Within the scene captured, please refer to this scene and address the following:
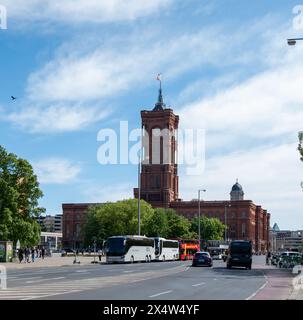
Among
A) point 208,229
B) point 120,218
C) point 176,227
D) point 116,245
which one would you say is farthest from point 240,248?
point 208,229

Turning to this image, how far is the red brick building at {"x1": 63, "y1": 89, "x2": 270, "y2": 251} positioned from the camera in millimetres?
168375

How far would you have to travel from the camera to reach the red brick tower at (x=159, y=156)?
6585 inches

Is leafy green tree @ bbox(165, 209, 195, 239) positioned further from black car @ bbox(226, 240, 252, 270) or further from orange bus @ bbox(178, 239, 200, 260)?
black car @ bbox(226, 240, 252, 270)

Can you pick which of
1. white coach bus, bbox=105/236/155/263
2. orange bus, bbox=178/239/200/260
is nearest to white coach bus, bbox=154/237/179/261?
orange bus, bbox=178/239/200/260

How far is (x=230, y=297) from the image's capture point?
2155 centimetres

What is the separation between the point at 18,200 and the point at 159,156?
3954 inches

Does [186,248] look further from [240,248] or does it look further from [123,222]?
[240,248]

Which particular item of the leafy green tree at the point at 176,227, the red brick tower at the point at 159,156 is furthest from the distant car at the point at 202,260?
the red brick tower at the point at 159,156

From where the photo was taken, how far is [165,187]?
569 ft

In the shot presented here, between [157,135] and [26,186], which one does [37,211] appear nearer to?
[26,186]

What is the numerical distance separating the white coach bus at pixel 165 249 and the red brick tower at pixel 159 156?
7933 cm

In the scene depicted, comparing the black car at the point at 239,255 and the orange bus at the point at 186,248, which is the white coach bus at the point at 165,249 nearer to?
the orange bus at the point at 186,248
